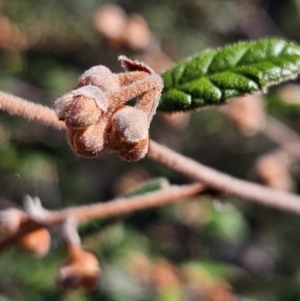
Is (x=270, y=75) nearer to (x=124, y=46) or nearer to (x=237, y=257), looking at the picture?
(x=124, y=46)

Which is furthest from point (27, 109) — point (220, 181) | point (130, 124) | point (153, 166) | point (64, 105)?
point (153, 166)

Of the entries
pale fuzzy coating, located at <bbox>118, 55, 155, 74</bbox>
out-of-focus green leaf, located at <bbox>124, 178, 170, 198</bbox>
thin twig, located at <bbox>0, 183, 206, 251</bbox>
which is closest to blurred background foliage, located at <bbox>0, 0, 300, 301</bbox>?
out-of-focus green leaf, located at <bbox>124, 178, 170, 198</bbox>

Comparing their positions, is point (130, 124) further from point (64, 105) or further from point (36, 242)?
point (36, 242)

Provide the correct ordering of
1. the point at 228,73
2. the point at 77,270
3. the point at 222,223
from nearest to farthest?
the point at 228,73, the point at 77,270, the point at 222,223

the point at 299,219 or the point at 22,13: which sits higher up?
the point at 22,13

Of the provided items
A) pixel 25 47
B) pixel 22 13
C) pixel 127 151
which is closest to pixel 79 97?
pixel 127 151

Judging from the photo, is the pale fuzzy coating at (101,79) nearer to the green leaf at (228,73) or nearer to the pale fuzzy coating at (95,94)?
the pale fuzzy coating at (95,94)
